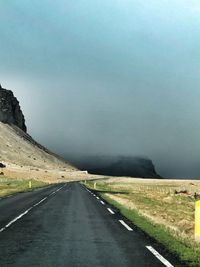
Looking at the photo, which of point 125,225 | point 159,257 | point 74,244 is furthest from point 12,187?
point 159,257

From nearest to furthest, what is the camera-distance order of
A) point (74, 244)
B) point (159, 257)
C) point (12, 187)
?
point (159, 257) → point (74, 244) → point (12, 187)

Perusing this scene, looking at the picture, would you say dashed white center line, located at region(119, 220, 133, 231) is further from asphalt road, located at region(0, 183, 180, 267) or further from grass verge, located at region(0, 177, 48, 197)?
grass verge, located at region(0, 177, 48, 197)

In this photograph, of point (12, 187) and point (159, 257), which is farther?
point (12, 187)

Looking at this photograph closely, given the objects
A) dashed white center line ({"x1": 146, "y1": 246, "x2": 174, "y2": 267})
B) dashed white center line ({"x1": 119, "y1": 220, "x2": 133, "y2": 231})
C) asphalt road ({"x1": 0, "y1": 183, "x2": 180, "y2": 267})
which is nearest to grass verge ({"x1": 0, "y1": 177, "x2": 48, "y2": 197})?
dashed white center line ({"x1": 119, "y1": 220, "x2": 133, "y2": 231})

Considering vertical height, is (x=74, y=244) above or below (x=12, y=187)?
below

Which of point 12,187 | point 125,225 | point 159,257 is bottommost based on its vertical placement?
point 159,257

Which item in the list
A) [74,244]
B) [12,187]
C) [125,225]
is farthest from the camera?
[12,187]

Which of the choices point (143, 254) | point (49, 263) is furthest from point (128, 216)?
point (49, 263)

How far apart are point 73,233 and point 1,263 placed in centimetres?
593

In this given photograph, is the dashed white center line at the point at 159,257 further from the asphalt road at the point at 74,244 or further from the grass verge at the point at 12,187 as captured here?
the grass verge at the point at 12,187

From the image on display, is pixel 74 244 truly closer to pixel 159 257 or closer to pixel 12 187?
pixel 159 257

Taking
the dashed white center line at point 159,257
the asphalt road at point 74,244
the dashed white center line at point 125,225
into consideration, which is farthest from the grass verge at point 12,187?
the dashed white center line at point 159,257

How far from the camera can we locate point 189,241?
15.2 metres

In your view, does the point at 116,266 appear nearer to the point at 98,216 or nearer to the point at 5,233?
the point at 5,233
